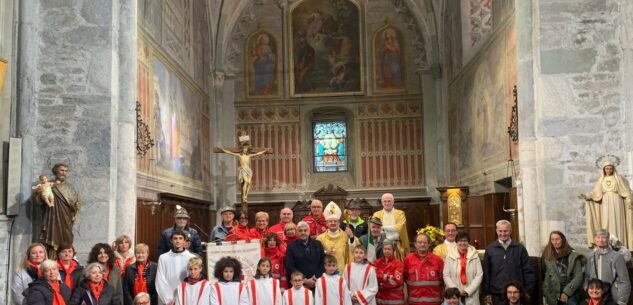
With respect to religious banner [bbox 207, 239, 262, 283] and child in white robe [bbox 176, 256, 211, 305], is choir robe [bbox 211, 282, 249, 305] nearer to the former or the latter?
child in white robe [bbox 176, 256, 211, 305]

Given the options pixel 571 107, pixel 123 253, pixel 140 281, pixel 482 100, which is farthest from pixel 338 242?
pixel 482 100

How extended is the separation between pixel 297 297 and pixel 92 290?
235 cm

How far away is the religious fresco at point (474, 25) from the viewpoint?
1789 cm

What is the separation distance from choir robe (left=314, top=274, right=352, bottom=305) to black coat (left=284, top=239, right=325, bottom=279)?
1.44 ft

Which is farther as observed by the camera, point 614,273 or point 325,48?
point 325,48

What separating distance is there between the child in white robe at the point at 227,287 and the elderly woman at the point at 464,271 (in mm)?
2648

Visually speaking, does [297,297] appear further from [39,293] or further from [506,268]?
[39,293]

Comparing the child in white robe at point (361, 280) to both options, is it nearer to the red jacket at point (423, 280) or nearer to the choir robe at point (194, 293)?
the red jacket at point (423, 280)

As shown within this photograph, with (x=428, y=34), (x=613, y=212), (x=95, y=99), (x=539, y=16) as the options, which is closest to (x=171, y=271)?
(x=95, y=99)

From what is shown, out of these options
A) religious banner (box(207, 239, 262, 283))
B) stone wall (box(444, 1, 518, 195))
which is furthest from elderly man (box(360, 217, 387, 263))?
stone wall (box(444, 1, 518, 195))

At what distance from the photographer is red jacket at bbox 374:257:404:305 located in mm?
8977

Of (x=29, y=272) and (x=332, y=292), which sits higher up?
(x=29, y=272)

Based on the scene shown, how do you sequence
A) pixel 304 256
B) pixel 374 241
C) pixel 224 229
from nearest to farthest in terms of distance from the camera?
pixel 304 256 → pixel 374 241 → pixel 224 229

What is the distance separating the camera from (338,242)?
9562mm
